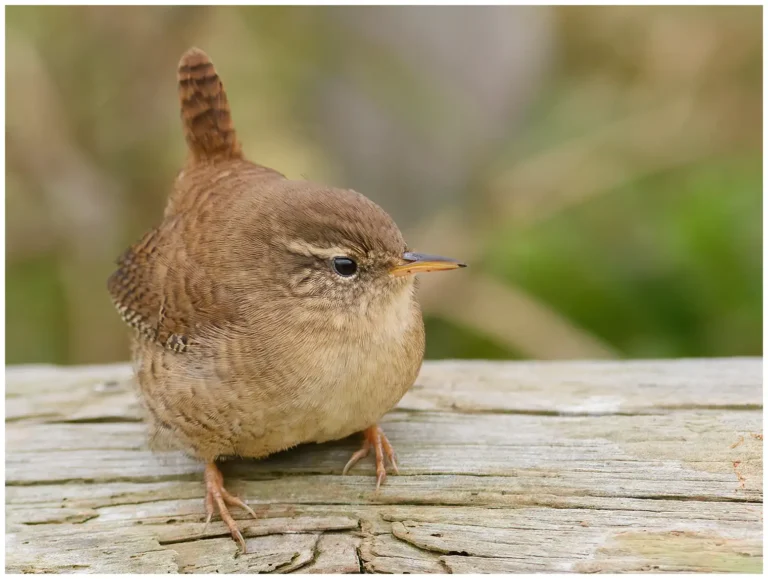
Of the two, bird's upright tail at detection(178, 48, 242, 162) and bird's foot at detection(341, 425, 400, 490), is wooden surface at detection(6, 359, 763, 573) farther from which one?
bird's upright tail at detection(178, 48, 242, 162)

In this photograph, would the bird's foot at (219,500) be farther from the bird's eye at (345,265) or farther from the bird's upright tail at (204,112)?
the bird's upright tail at (204,112)

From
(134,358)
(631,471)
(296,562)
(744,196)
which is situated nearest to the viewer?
(296,562)

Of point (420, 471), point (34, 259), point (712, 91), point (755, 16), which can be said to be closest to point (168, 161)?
point (34, 259)

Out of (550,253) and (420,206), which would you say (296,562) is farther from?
(420,206)

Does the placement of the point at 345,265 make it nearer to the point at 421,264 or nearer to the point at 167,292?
the point at 421,264

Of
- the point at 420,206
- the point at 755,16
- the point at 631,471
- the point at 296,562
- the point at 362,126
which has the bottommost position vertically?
the point at 296,562

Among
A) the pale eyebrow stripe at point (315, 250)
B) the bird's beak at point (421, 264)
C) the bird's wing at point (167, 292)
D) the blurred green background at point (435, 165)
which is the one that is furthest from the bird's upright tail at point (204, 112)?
the blurred green background at point (435, 165)

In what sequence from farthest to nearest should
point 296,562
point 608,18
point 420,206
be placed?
point 608,18
point 420,206
point 296,562
